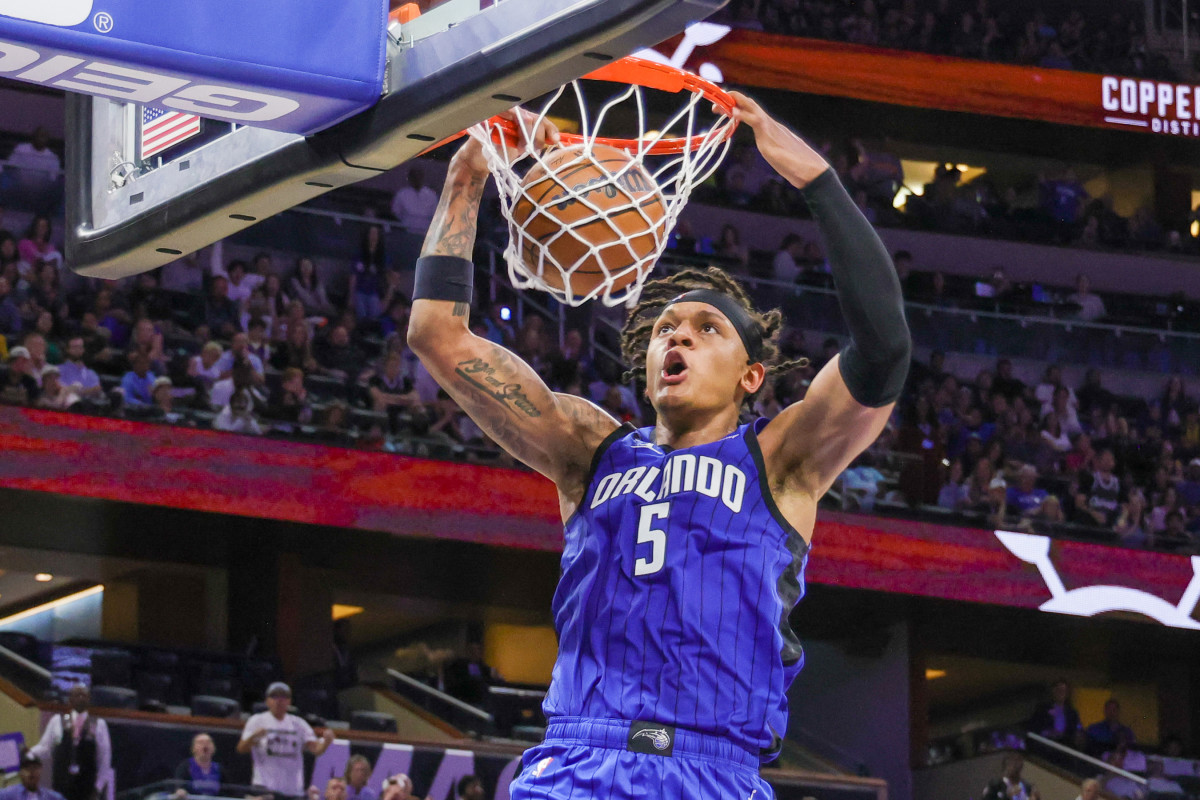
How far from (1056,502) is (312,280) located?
6854mm

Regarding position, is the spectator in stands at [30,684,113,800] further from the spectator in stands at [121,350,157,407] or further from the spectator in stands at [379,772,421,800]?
the spectator in stands at [121,350,157,407]

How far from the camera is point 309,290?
43.5ft

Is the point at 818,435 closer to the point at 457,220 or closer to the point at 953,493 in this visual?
the point at 457,220

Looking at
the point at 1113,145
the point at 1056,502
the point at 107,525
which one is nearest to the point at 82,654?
the point at 107,525

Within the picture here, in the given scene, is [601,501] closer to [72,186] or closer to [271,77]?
[271,77]

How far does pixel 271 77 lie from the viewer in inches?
113

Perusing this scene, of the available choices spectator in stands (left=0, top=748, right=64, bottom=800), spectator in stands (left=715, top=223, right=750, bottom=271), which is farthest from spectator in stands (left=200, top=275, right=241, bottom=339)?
spectator in stands (left=715, top=223, right=750, bottom=271)

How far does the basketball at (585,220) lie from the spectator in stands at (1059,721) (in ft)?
40.8

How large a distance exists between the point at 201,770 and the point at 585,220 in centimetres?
692

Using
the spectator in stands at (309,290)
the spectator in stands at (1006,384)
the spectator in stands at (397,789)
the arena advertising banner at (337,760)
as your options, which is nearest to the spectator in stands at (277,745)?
the arena advertising banner at (337,760)

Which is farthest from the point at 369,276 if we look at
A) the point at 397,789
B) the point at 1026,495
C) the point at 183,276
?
the point at 1026,495

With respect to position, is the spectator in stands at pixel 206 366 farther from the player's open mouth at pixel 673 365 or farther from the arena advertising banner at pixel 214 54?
the arena advertising banner at pixel 214 54

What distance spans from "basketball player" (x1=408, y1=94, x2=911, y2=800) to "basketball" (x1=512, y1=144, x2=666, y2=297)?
0.11m

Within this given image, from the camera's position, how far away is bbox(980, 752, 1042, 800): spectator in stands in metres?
12.9
